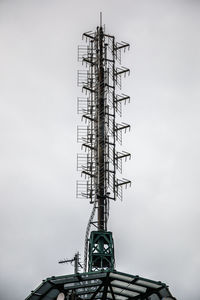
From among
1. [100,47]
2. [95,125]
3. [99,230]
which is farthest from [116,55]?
[99,230]

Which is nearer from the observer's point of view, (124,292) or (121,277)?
(121,277)

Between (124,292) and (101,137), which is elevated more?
(101,137)

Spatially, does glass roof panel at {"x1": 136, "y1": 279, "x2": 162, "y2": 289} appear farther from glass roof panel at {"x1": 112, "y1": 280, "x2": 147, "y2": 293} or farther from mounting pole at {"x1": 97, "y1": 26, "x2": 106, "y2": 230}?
mounting pole at {"x1": 97, "y1": 26, "x2": 106, "y2": 230}

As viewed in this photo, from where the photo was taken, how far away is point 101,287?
2669 cm

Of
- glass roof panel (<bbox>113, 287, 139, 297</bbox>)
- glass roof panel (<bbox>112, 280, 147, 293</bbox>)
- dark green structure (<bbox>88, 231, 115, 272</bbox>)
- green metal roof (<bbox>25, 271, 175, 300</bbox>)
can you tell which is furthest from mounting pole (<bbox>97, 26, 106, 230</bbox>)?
glass roof panel (<bbox>112, 280, 147, 293</bbox>)

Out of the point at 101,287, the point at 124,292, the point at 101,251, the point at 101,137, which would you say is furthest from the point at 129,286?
the point at 101,137

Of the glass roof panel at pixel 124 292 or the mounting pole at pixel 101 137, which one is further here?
the mounting pole at pixel 101 137

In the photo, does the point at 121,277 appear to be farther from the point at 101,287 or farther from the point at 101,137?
the point at 101,137

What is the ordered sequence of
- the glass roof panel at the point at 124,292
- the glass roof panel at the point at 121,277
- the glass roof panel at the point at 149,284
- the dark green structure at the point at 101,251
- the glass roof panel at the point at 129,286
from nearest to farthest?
the glass roof panel at the point at 121,277
the glass roof panel at the point at 149,284
the glass roof panel at the point at 129,286
the glass roof panel at the point at 124,292
the dark green structure at the point at 101,251

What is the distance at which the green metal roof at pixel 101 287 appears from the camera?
1011 inches

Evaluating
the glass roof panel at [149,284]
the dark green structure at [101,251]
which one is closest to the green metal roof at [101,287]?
the glass roof panel at [149,284]

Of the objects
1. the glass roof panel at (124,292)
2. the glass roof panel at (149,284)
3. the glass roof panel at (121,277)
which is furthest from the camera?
the glass roof panel at (124,292)

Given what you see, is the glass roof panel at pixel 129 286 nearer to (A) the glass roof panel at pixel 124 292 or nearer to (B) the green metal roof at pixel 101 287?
(B) the green metal roof at pixel 101 287

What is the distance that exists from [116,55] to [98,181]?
11.6 meters
